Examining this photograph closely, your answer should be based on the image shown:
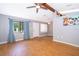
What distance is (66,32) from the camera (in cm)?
500

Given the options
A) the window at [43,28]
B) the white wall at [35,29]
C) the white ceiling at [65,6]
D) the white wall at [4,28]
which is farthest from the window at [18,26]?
the white ceiling at [65,6]

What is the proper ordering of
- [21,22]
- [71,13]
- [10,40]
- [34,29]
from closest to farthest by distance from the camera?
[71,13] → [10,40] → [21,22] → [34,29]

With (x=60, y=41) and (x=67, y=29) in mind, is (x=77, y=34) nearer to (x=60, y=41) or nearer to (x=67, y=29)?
(x=67, y=29)

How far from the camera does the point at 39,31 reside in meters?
8.62

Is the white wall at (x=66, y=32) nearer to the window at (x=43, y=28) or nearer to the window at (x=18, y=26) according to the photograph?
the window at (x=18, y=26)

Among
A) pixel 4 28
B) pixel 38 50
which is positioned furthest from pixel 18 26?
pixel 38 50

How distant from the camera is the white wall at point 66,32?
4.45m

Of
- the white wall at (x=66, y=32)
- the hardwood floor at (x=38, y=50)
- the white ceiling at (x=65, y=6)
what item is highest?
the white ceiling at (x=65, y=6)

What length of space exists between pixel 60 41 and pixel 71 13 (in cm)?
191

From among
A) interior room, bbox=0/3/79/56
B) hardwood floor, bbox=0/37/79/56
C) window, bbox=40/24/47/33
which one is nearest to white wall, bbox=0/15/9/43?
interior room, bbox=0/3/79/56

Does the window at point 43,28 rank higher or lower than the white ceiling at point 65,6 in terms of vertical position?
lower

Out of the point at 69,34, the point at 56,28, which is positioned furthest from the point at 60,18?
the point at 69,34

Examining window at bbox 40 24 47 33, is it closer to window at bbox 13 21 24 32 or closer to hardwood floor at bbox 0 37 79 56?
window at bbox 13 21 24 32

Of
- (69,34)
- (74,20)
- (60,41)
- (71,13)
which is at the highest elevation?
(71,13)
